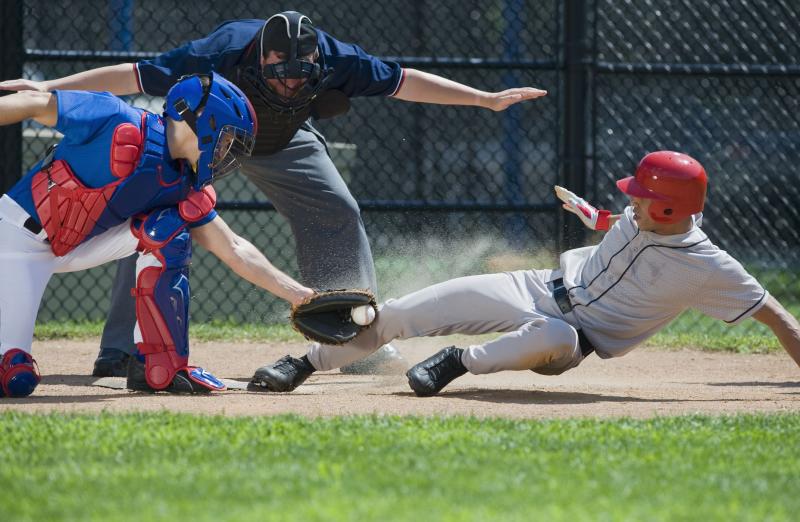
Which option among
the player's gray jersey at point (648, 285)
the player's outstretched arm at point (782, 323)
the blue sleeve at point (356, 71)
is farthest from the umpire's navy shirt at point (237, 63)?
the player's outstretched arm at point (782, 323)

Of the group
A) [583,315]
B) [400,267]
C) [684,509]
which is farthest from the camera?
[400,267]

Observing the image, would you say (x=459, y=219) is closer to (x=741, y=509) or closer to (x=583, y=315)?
(x=583, y=315)

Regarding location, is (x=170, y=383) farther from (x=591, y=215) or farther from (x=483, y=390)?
(x=591, y=215)

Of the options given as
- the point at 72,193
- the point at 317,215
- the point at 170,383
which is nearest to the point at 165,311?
the point at 170,383

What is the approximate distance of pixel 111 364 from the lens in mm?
5438

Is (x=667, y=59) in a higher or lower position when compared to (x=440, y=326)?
higher

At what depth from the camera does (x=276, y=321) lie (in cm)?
788

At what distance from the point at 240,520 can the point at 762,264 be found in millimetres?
8212

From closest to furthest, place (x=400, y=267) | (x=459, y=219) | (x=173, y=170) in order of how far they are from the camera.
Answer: (x=173, y=170), (x=400, y=267), (x=459, y=219)

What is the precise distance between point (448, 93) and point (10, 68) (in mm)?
2938

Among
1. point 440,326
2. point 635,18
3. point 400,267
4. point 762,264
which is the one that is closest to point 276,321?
point 400,267

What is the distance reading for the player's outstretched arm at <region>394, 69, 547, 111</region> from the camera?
5.29 m

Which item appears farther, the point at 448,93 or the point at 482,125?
the point at 482,125

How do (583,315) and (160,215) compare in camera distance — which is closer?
(160,215)
